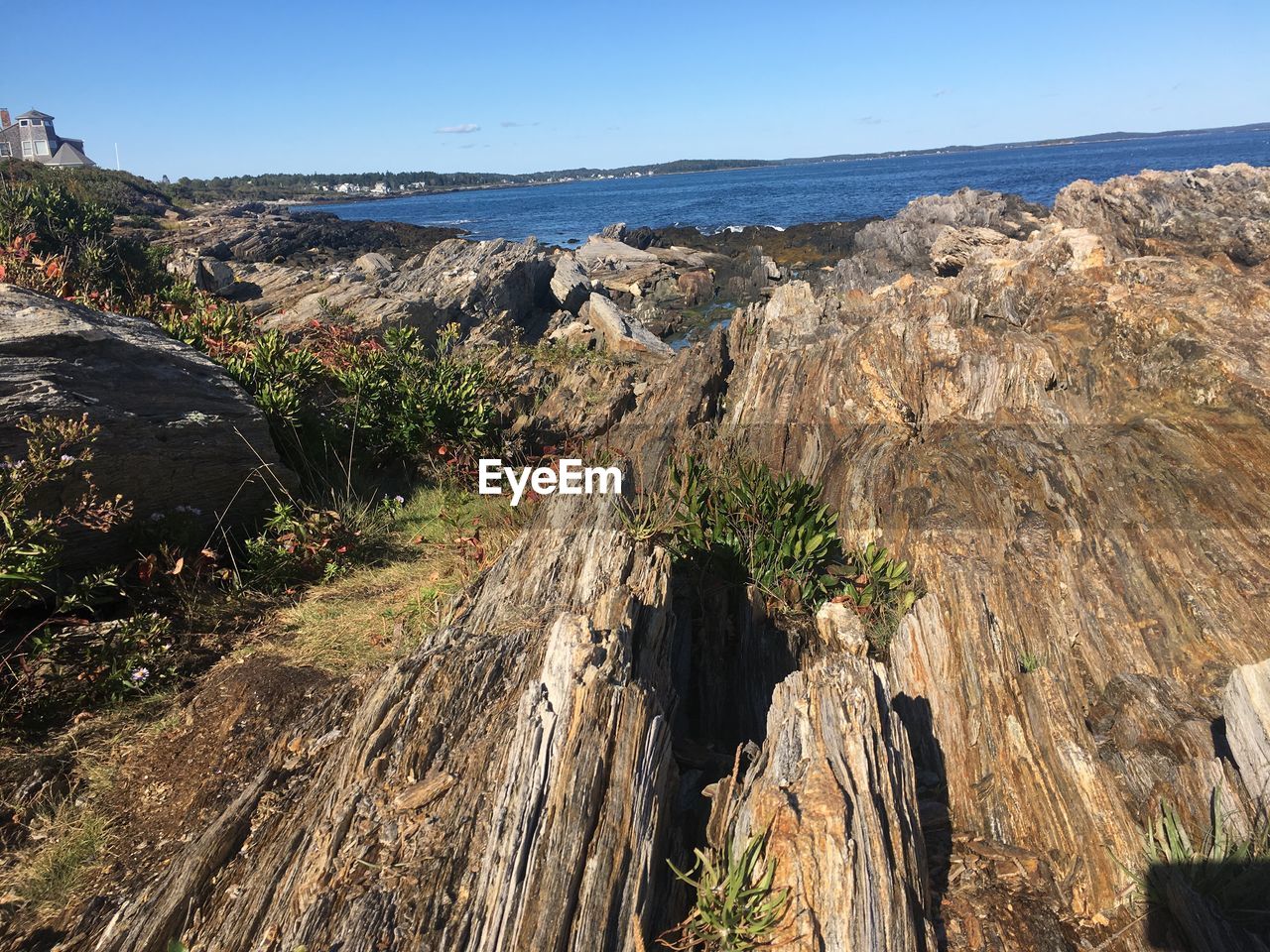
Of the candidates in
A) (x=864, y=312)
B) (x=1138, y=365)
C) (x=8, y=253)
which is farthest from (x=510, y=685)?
(x=864, y=312)

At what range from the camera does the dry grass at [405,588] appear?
17.8 ft

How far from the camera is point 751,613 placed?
577cm

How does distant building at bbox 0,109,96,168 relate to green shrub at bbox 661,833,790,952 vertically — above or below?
above

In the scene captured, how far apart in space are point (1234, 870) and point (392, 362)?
28.8ft

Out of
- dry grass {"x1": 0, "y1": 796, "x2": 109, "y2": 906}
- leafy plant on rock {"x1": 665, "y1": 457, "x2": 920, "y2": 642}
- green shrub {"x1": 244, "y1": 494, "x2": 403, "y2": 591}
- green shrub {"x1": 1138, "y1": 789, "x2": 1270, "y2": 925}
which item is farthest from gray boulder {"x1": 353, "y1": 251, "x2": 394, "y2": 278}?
green shrub {"x1": 1138, "y1": 789, "x2": 1270, "y2": 925}

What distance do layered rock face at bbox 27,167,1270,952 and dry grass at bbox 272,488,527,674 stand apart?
87 cm

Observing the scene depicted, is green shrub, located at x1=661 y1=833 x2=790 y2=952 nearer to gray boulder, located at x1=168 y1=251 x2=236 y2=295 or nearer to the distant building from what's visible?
gray boulder, located at x1=168 y1=251 x2=236 y2=295

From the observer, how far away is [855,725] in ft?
11.8

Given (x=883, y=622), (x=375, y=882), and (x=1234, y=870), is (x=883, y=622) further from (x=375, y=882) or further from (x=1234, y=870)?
(x=375, y=882)

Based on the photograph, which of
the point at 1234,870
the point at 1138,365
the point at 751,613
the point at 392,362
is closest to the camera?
the point at 1234,870

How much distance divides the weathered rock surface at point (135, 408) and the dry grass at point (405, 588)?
128cm

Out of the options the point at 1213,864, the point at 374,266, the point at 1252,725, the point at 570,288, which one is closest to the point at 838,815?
the point at 1213,864

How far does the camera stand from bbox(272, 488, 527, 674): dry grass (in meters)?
5.42

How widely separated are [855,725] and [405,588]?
4074mm
